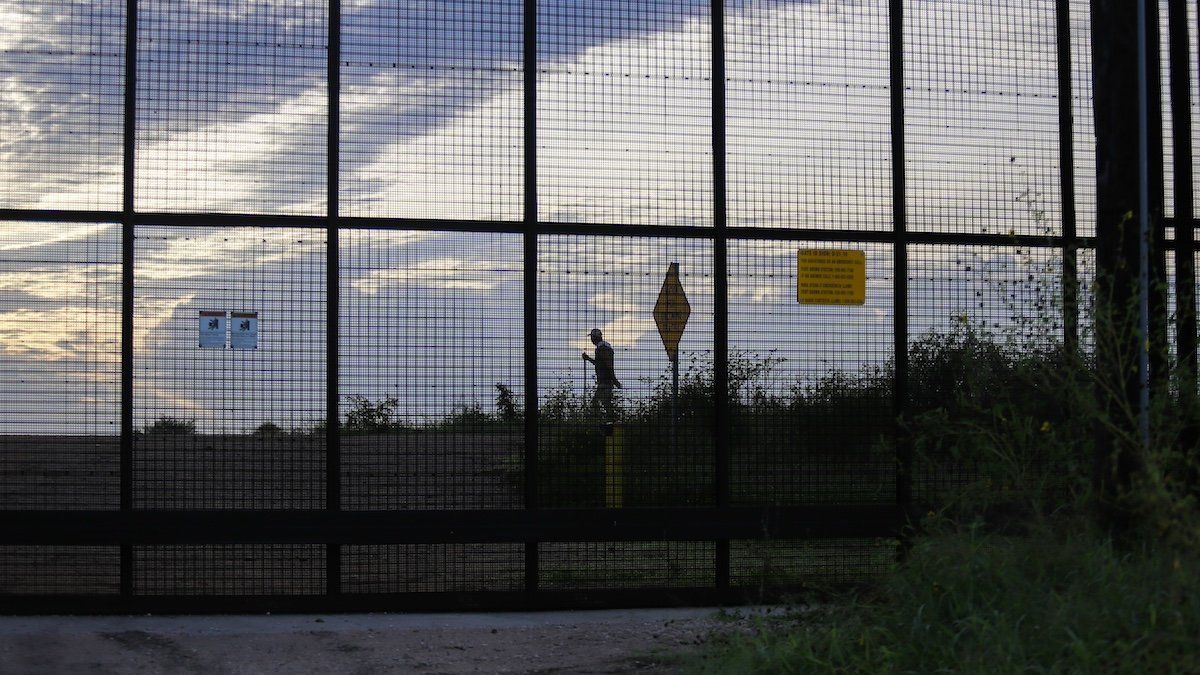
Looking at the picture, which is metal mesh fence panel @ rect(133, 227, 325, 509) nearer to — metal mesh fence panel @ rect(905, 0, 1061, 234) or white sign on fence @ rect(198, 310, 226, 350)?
white sign on fence @ rect(198, 310, 226, 350)

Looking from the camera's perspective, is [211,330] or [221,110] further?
[221,110]

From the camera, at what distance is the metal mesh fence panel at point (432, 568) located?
786 cm

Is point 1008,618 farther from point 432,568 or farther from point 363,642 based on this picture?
point 432,568

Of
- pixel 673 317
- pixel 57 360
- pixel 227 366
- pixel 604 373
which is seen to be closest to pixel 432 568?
pixel 604 373

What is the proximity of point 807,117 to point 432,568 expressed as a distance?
3987mm

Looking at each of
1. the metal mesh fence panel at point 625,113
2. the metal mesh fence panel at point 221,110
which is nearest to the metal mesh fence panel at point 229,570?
the metal mesh fence panel at point 221,110

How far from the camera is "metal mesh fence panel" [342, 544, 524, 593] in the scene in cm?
786

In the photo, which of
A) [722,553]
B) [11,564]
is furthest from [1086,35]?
[11,564]

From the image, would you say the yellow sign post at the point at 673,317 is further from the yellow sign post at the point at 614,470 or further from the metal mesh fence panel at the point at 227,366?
the metal mesh fence panel at the point at 227,366

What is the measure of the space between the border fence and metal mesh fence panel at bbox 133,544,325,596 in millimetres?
23

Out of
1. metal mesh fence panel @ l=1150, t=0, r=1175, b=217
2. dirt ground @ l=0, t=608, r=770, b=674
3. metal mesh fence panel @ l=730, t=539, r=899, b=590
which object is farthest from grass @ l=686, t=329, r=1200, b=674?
metal mesh fence panel @ l=1150, t=0, r=1175, b=217

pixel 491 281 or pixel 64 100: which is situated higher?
pixel 64 100

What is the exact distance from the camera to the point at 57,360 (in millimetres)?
7441

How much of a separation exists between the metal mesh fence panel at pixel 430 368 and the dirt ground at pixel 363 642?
88 cm
